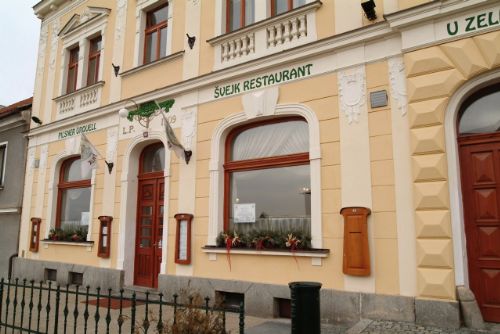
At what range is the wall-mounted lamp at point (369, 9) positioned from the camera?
20.5ft

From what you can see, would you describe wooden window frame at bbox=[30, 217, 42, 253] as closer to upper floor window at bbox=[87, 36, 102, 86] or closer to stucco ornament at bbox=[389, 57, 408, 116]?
upper floor window at bbox=[87, 36, 102, 86]

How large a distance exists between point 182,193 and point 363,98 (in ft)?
12.8

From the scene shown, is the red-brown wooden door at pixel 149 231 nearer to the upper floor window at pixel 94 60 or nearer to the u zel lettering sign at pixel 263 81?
the u zel lettering sign at pixel 263 81

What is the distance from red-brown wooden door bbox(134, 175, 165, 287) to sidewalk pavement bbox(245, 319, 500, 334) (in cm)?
349

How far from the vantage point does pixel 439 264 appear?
17.7 feet

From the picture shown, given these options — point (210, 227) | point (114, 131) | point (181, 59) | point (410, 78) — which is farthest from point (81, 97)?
point (410, 78)

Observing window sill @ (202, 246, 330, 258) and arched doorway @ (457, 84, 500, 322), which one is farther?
window sill @ (202, 246, 330, 258)

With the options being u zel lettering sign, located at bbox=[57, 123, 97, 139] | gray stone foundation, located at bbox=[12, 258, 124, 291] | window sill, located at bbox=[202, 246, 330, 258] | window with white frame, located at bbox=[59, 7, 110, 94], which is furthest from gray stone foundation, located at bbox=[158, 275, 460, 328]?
window with white frame, located at bbox=[59, 7, 110, 94]

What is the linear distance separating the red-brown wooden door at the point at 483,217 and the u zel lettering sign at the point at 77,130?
8.45 meters

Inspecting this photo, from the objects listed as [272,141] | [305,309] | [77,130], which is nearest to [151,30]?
[77,130]

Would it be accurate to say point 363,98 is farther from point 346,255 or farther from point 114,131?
point 114,131

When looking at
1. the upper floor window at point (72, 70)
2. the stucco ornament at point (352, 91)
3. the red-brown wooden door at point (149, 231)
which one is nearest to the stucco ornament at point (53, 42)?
the upper floor window at point (72, 70)

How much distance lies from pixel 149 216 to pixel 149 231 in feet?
1.08

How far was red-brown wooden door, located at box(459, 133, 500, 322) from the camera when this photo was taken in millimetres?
5395
